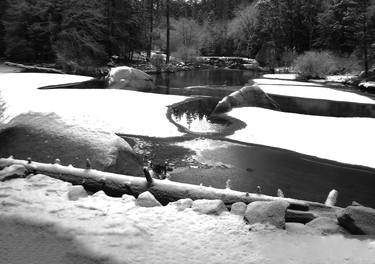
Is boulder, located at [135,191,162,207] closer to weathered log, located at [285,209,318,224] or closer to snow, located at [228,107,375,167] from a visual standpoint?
weathered log, located at [285,209,318,224]

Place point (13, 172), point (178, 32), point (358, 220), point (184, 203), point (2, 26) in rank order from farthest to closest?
point (178, 32)
point (2, 26)
point (13, 172)
point (184, 203)
point (358, 220)

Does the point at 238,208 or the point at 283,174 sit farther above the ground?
the point at 238,208

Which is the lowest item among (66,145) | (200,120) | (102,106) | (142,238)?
(142,238)

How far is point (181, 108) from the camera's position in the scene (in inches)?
762

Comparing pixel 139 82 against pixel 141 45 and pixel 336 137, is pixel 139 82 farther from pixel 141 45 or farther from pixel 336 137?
pixel 141 45

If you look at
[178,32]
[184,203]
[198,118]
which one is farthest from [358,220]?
[178,32]

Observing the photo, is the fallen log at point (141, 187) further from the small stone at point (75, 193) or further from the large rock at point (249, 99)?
the large rock at point (249, 99)

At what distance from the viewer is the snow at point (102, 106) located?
47.6ft

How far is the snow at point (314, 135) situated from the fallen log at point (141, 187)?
576 cm

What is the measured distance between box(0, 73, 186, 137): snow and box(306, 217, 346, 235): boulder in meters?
6.72

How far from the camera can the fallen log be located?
670cm

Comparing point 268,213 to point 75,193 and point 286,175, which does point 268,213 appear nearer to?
point 75,193

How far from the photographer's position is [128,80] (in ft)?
84.0

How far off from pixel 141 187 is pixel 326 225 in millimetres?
3194
